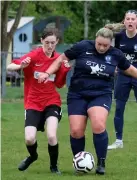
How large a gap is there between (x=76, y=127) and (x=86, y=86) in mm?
552

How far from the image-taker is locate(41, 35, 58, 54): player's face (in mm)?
9102

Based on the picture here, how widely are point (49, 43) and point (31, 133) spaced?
1.21 metres

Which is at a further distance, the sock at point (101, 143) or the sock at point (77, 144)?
the sock at point (77, 144)

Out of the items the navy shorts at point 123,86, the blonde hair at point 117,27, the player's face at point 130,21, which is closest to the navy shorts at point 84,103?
the blonde hair at point 117,27

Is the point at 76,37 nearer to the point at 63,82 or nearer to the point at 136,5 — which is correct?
the point at 136,5

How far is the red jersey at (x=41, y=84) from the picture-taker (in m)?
9.26

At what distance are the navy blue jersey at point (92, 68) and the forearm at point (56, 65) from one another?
0.08m

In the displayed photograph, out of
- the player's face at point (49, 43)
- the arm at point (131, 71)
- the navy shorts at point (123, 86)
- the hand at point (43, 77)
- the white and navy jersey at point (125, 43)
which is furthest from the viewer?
the navy shorts at point (123, 86)

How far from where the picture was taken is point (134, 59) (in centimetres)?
1146

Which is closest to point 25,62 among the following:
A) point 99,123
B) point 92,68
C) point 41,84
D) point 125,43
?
point 41,84

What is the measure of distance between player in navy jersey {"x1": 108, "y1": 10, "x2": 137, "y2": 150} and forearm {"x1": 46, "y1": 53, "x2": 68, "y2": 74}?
2231 mm

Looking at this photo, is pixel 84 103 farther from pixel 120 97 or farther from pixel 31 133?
pixel 120 97

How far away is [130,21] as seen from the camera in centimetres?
1107

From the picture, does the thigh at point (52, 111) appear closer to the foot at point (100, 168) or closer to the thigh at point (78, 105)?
the thigh at point (78, 105)
